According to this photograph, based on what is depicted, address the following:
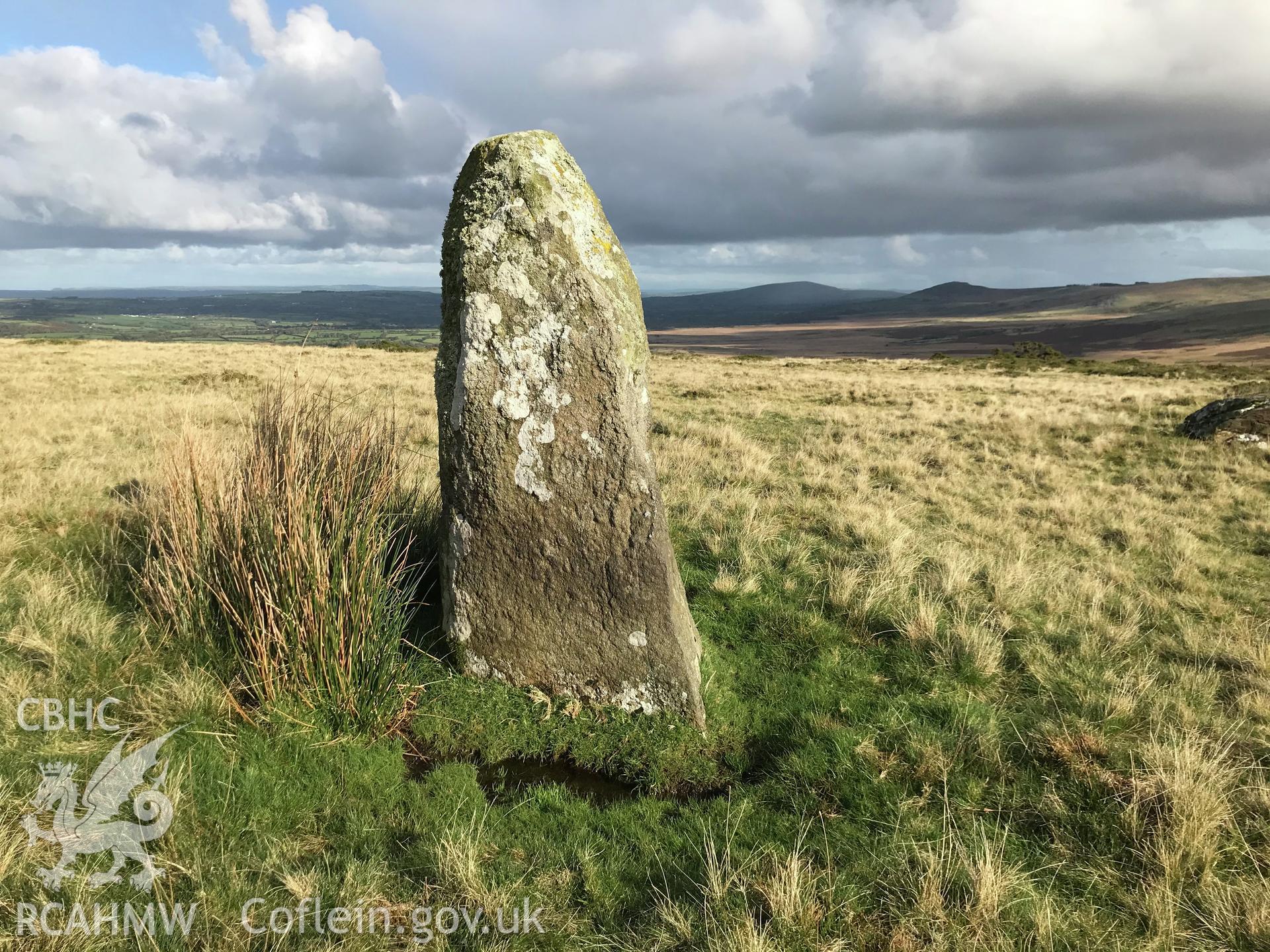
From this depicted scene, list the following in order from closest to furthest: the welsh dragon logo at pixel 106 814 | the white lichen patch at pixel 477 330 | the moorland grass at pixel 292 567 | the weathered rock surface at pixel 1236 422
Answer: the welsh dragon logo at pixel 106 814 < the moorland grass at pixel 292 567 < the white lichen patch at pixel 477 330 < the weathered rock surface at pixel 1236 422

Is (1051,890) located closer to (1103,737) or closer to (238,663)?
(1103,737)

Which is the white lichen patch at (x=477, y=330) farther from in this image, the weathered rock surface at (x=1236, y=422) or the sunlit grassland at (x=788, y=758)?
the weathered rock surface at (x=1236, y=422)

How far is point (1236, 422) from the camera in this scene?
41.9 ft

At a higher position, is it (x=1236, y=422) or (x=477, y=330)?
(x=477, y=330)

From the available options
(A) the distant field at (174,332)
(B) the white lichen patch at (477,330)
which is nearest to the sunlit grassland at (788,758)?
(B) the white lichen patch at (477,330)

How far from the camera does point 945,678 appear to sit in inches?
183

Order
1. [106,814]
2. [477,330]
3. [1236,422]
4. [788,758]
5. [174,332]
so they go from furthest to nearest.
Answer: [174,332] → [1236,422] → [477,330] → [788,758] → [106,814]

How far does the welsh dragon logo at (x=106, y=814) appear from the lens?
8.85ft

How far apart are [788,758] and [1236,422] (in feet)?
46.0

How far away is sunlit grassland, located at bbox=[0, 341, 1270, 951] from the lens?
9.04 feet

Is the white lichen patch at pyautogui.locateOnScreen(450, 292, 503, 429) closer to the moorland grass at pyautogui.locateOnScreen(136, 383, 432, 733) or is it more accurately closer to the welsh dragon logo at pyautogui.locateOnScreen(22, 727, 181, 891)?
the moorland grass at pyautogui.locateOnScreen(136, 383, 432, 733)

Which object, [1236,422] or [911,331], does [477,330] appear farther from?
[911,331]

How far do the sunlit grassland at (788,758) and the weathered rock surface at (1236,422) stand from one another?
20.7ft

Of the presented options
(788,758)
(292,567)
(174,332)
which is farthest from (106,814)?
(174,332)
